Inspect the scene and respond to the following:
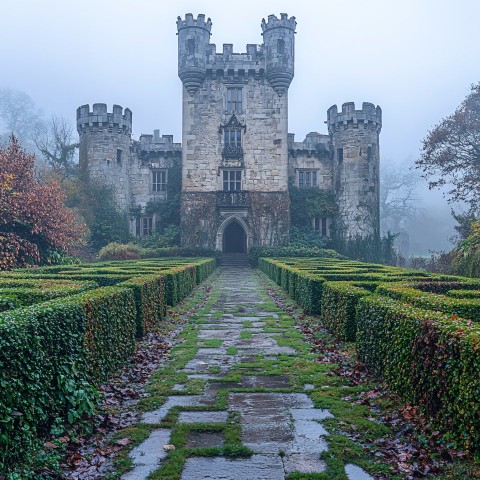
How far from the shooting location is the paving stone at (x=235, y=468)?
388 centimetres

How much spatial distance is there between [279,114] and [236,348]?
90.4ft

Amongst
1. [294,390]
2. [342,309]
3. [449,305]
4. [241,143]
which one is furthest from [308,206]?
[294,390]

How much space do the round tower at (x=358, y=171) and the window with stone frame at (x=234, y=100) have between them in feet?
21.7

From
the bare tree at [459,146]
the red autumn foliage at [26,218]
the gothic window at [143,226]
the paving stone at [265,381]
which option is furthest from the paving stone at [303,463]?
the gothic window at [143,226]

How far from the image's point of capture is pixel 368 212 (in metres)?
34.1

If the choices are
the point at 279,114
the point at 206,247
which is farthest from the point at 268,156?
the point at 206,247

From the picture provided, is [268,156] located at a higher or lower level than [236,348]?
higher

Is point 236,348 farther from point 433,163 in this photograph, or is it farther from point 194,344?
point 433,163

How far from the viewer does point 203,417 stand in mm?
5160

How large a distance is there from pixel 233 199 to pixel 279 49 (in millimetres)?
10113

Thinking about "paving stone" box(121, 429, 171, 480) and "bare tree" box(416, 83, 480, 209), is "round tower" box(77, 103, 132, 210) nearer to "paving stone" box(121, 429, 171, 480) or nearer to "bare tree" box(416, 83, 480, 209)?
"bare tree" box(416, 83, 480, 209)

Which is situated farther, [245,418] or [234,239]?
[234,239]

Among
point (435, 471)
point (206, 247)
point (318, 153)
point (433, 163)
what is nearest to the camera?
point (435, 471)

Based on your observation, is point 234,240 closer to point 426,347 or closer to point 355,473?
point 426,347
